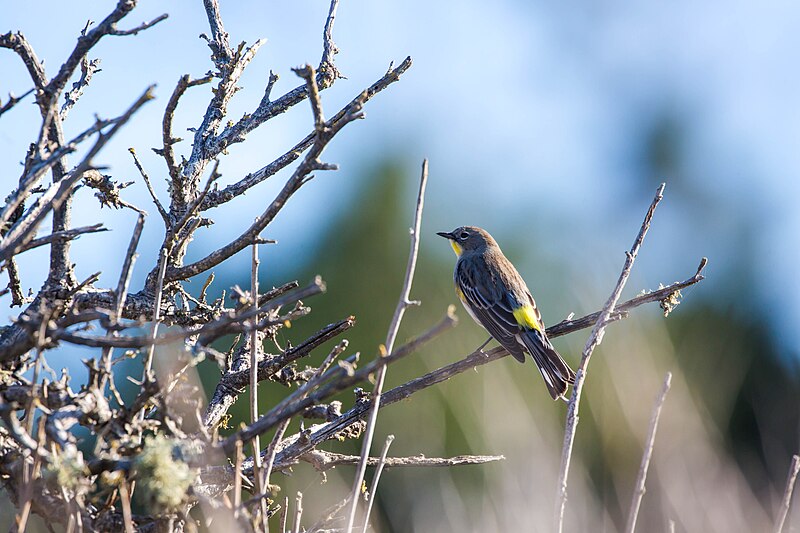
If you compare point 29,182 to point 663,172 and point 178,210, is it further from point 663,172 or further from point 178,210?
point 663,172

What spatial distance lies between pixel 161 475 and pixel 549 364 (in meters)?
5.08

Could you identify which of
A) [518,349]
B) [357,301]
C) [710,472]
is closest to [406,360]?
[357,301]

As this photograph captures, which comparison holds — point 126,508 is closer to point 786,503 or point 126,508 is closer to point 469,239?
point 786,503

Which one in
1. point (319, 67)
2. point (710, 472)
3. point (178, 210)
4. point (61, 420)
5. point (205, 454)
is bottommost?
point (710, 472)

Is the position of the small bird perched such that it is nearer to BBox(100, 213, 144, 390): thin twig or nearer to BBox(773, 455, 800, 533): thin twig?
BBox(773, 455, 800, 533): thin twig

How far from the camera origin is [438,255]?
1509 centimetres

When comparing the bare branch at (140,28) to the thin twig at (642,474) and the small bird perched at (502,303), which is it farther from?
the small bird perched at (502,303)

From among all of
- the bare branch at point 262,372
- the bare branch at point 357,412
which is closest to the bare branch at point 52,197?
the bare branch at point 262,372

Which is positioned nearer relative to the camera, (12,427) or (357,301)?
(12,427)

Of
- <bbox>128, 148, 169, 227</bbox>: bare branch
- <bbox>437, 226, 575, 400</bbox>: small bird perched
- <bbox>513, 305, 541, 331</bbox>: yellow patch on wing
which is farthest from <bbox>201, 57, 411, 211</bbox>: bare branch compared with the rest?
<bbox>513, 305, 541, 331</bbox>: yellow patch on wing

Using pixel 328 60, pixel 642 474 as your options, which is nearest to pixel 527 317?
pixel 328 60

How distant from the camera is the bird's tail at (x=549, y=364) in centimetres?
694

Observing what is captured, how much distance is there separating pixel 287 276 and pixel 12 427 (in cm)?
1296

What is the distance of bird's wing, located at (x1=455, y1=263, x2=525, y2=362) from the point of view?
25.0 feet
